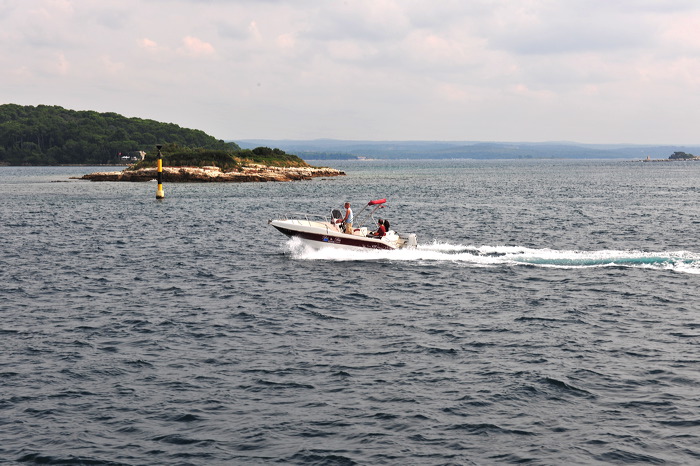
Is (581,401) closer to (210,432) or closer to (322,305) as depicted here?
(210,432)

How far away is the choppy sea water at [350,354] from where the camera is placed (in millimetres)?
12555

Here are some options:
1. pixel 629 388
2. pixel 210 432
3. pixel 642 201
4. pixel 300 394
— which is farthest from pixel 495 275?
pixel 642 201

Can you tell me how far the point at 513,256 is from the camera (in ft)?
106

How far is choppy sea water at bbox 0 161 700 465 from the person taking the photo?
12555 mm

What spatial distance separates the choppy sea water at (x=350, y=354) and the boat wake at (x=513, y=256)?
0.43 feet

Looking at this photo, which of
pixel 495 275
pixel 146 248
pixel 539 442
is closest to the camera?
pixel 539 442

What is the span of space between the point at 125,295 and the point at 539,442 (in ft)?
55.2

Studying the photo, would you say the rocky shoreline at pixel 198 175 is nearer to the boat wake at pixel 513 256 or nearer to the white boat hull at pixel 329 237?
the boat wake at pixel 513 256

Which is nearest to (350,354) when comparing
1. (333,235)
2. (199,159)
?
(333,235)

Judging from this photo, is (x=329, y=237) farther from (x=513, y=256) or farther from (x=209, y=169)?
(x=209, y=169)

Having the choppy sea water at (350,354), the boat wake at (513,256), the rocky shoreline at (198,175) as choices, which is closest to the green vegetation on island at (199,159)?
the rocky shoreline at (198,175)

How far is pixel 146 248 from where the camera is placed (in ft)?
121

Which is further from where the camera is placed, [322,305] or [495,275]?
[495,275]

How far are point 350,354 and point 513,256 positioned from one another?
16733 mm
